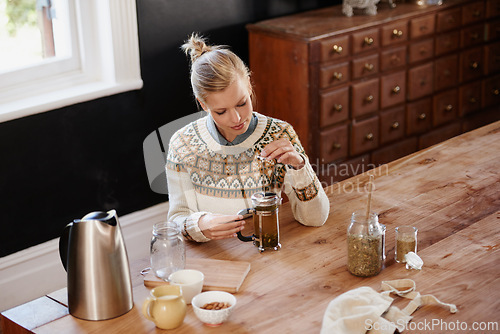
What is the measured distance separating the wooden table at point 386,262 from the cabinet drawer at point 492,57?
7.27 ft

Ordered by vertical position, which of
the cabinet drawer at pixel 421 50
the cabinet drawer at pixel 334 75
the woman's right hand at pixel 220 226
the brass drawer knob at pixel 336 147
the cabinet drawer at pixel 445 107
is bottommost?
the brass drawer knob at pixel 336 147

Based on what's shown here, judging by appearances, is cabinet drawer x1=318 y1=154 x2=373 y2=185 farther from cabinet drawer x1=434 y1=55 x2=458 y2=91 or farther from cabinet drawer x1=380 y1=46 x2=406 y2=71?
cabinet drawer x1=434 y1=55 x2=458 y2=91

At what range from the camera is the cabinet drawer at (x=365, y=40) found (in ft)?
12.3

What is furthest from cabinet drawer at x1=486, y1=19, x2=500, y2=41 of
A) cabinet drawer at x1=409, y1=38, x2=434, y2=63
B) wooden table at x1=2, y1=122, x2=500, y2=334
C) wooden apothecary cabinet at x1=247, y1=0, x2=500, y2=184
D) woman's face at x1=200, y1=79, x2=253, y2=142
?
woman's face at x1=200, y1=79, x2=253, y2=142

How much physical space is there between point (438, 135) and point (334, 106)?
102 cm

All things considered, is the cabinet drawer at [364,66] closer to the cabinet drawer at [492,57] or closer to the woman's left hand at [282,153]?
the cabinet drawer at [492,57]

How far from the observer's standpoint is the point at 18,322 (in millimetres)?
1670

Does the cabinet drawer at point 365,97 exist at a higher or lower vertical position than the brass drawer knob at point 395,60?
lower

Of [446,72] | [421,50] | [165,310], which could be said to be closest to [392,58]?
[421,50]

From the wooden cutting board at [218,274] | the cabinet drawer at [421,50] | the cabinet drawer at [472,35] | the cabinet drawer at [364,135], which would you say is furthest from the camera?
the cabinet drawer at [472,35]

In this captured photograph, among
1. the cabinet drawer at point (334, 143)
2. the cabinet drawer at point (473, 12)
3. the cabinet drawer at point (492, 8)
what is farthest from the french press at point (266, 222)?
the cabinet drawer at point (492, 8)

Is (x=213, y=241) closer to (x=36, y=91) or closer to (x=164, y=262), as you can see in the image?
(x=164, y=262)

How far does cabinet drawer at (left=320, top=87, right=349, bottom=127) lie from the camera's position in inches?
147

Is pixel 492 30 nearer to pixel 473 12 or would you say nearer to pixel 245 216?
pixel 473 12
